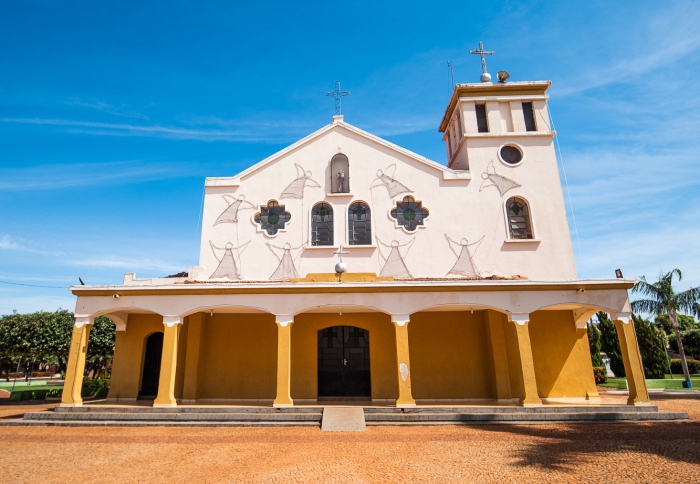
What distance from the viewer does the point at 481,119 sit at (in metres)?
17.9

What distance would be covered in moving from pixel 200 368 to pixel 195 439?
212 inches

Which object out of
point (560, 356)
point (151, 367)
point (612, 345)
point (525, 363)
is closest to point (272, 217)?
point (151, 367)

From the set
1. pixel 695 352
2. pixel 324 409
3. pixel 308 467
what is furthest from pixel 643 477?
pixel 695 352

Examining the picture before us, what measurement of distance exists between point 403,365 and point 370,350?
98.8 inches

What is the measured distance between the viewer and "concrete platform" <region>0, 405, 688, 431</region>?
36.4ft

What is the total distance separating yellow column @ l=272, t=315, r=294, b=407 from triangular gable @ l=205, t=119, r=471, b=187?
6.63 m

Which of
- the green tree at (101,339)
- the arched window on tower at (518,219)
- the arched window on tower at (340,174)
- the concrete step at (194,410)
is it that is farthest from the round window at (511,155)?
the green tree at (101,339)

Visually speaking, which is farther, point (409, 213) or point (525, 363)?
point (409, 213)

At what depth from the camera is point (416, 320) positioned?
15.1 metres

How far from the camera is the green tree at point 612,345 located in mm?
29188

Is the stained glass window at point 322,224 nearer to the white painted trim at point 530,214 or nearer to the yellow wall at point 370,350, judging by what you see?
the yellow wall at point 370,350

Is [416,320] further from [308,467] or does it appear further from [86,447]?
[86,447]

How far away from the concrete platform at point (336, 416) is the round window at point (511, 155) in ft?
31.1

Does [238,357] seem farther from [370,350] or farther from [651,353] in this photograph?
[651,353]
